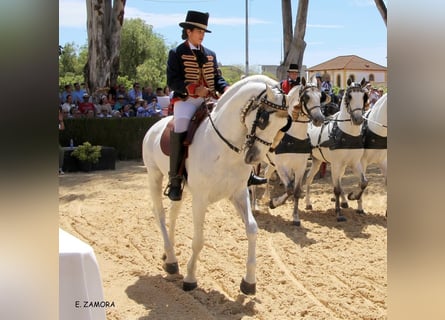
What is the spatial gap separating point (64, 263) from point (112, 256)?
3.76 metres

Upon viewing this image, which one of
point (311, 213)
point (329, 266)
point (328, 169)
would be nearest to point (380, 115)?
point (311, 213)

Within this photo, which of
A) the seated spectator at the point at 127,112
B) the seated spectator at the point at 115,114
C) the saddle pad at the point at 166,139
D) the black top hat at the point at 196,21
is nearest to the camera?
the black top hat at the point at 196,21

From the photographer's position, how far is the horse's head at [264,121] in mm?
4156

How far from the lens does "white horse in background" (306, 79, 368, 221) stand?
7051 mm

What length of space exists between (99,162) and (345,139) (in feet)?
20.5

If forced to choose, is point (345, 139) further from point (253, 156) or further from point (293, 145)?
point (253, 156)

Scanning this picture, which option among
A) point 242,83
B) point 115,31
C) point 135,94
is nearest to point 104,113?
point 135,94

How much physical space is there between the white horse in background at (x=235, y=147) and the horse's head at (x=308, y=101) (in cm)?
228

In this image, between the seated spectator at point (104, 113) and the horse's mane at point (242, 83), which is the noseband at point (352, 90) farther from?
the seated spectator at point (104, 113)

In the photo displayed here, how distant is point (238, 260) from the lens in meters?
5.69

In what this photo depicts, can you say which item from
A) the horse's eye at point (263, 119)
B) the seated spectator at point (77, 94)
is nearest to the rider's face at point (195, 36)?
the horse's eye at point (263, 119)

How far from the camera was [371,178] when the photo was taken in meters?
10.7

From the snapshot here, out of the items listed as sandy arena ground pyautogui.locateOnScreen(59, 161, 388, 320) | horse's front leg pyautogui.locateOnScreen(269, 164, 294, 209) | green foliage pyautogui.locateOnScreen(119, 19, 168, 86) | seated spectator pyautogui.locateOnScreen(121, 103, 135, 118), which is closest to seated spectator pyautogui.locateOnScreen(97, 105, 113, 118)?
seated spectator pyautogui.locateOnScreen(121, 103, 135, 118)
